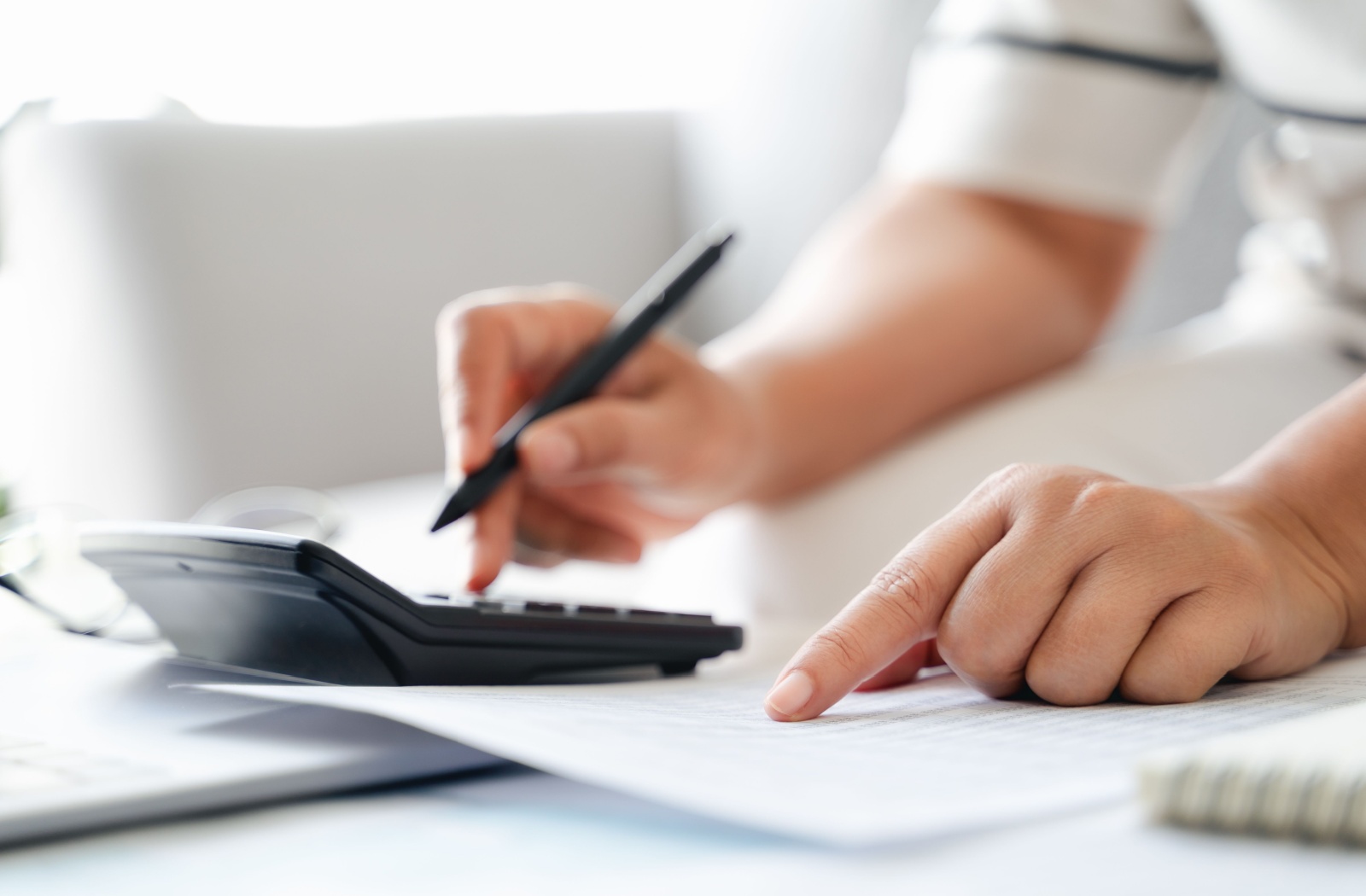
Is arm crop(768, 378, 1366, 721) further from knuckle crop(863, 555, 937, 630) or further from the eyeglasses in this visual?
the eyeglasses

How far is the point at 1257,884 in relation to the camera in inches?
7.8

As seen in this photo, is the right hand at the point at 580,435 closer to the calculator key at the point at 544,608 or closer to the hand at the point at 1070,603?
the calculator key at the point at 544,608

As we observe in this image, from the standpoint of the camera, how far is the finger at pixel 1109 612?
33 cm

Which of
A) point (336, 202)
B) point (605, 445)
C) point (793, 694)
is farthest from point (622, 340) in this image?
point (336, 202)

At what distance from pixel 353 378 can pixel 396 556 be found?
62cm

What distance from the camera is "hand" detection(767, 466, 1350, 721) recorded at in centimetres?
33

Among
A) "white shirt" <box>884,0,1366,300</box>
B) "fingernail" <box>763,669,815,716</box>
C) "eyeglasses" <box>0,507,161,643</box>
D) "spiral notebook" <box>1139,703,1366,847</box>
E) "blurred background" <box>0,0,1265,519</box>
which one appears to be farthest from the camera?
"blurred background" <box>0,0,1265,519</box>

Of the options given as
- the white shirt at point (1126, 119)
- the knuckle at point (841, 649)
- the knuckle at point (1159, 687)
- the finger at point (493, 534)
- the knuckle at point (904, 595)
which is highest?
the white shirt at point (1126, 119)

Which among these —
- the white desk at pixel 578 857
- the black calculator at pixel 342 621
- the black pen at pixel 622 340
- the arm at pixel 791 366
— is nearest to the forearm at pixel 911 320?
the arm at pixel 791 366

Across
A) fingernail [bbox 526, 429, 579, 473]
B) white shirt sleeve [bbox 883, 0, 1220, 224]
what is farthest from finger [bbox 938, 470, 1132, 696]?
white shirt sleeve [bbox 883, 0, 1220, 224]

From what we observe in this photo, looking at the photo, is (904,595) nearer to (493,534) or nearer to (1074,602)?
(1074,602)

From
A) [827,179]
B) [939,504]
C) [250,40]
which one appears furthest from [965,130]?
[250,40]

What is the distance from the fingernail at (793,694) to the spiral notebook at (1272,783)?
11 centimetres

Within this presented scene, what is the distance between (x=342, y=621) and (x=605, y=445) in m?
0.26
